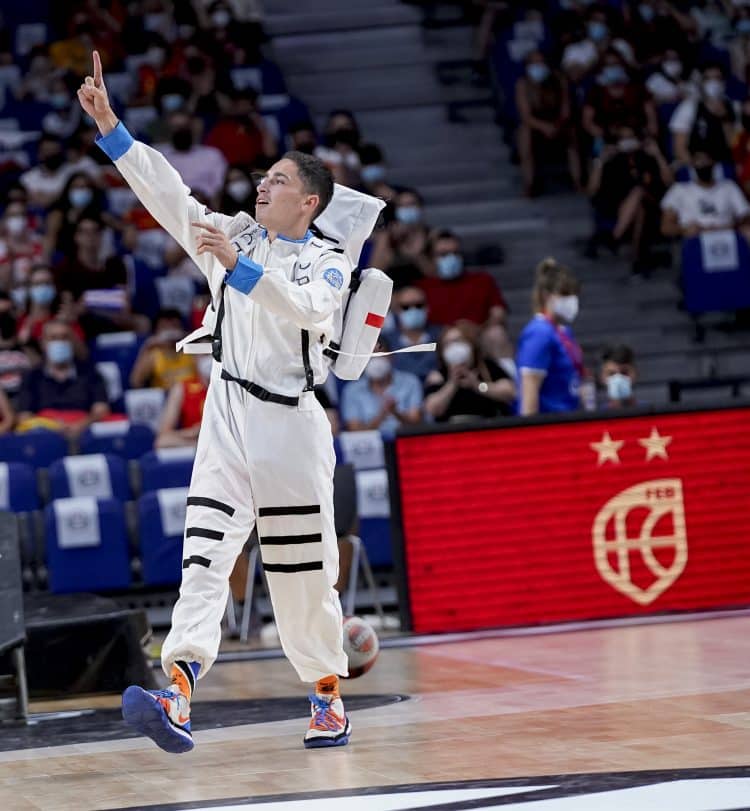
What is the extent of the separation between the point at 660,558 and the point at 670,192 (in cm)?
623

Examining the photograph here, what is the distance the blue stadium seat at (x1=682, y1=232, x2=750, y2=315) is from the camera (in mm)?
14828

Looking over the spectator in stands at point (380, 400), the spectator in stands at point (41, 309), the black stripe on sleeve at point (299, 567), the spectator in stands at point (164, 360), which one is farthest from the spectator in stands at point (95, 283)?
the black stripe on sleeve at point (299, 567)

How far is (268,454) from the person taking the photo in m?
5.99

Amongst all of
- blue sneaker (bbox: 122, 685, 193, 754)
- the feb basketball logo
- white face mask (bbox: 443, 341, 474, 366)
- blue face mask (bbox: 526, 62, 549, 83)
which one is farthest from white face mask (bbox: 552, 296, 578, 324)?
blue face mask (bbox: 526, 62, 549, 83)

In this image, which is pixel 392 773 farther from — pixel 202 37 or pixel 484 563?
pixel 202 37

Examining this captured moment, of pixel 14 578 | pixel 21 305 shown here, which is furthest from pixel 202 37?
pixel 14 578

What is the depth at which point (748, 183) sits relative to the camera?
15898 mm

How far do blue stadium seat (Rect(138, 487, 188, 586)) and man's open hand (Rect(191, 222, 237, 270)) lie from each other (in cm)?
506

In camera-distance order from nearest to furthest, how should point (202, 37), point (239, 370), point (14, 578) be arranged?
point (239, 370)
point (14, 578)
point (202, 37)

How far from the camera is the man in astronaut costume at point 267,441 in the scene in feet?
19.3

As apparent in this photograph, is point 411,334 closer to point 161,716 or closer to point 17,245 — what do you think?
point 17,245

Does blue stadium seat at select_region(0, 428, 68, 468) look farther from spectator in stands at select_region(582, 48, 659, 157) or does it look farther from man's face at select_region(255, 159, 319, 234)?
spectator in stands at select_region(582, 48, 659, 157)

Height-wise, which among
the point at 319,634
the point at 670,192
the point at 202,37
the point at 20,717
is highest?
the point at 202,37

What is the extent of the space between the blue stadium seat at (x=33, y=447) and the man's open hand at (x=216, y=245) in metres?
5.97
